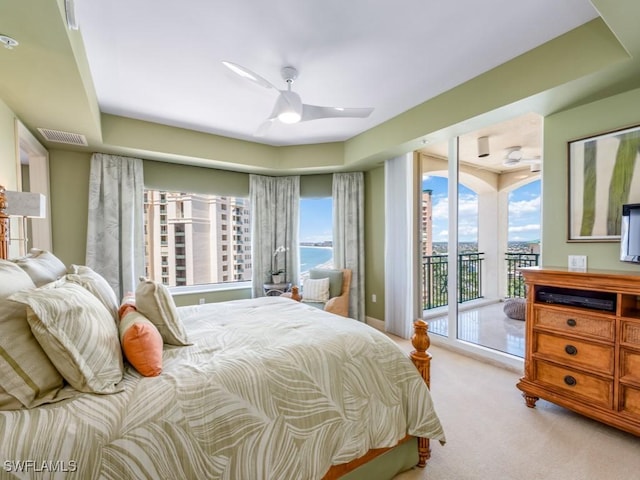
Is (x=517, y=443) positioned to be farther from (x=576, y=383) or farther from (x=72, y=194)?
(x=72, y=194)

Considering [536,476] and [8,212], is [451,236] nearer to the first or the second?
[536,476]

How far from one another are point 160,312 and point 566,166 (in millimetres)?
3263

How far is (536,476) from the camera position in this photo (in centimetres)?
160

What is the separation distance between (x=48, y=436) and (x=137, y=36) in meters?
2.35

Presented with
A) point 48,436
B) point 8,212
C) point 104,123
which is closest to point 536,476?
point 48,436

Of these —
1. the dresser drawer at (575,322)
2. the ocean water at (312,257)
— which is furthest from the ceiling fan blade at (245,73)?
the ocean water at (312,257)

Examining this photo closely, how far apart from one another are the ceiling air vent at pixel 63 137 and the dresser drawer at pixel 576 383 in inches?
188

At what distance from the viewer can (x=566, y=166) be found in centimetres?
245

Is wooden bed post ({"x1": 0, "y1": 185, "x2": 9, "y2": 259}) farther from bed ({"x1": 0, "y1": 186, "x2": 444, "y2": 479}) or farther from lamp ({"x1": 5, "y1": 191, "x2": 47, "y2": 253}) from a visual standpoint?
bed ({"x1": 0, "y1": 186, "x2": 444, "y2": 479})

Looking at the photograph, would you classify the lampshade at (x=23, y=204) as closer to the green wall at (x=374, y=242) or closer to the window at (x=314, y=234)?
the window at (x=314, y=234)

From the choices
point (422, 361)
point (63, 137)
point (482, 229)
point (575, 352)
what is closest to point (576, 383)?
point (575, 352)

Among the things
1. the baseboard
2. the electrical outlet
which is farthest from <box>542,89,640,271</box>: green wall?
the baseboard

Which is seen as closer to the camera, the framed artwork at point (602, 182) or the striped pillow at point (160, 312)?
the striped pillow at point (160, 312)

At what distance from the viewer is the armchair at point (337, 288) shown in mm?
4052
